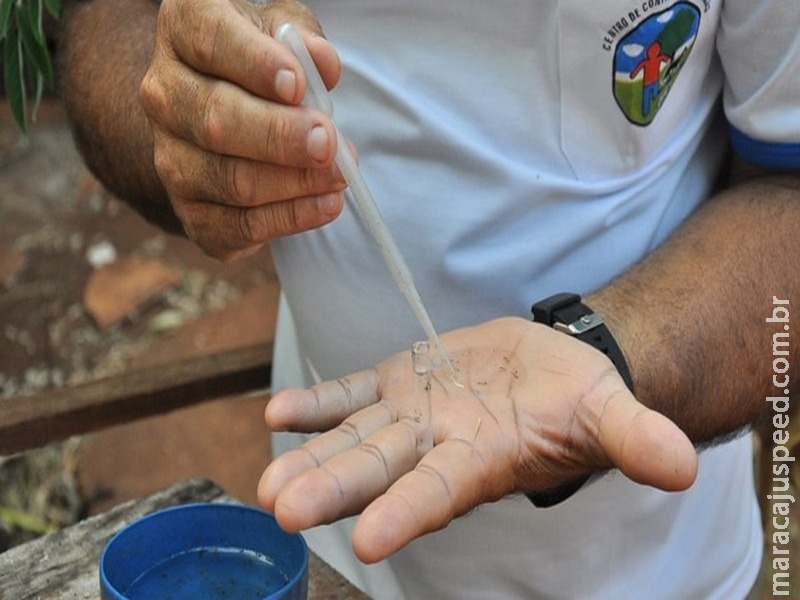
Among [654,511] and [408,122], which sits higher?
[408,122]

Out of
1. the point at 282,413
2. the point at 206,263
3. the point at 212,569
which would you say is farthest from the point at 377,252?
the point at 206,263

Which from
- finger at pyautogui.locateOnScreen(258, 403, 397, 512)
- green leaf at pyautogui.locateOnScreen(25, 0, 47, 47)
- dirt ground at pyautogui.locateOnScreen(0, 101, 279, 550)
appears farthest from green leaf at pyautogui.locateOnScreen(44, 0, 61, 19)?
dirt ground at pyautogui.locateOnScreen(0, 101, 279, 550)

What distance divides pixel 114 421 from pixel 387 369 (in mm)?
459

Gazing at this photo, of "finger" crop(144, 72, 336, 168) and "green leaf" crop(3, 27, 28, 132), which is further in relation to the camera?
"green leaf" crop(3, 27, 28, 132)

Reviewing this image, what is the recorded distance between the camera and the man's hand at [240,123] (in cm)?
75

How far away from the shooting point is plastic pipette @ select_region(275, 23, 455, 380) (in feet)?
2.52

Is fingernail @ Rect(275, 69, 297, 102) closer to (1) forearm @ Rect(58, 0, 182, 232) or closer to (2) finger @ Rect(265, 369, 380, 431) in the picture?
(2) finger @ Rect(265, 369, 380, 431)

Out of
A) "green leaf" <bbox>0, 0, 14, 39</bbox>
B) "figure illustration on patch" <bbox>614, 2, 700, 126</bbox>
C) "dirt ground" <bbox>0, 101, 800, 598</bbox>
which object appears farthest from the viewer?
"dirt ground" <bbox>0, 101, 800, 598</bbox>

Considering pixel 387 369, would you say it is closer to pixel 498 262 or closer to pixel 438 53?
pixel 498 262

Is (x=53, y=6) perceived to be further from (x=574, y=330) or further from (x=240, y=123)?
(x=574, y=330)

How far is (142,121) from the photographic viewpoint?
1.14m

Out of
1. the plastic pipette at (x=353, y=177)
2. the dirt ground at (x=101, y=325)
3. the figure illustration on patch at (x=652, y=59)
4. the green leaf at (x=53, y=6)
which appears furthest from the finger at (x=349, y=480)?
the dirt ground at (x=101, y=325)

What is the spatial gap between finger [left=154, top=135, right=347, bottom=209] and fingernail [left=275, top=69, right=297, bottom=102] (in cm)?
7

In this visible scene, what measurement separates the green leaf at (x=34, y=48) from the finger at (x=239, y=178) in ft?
1.29
